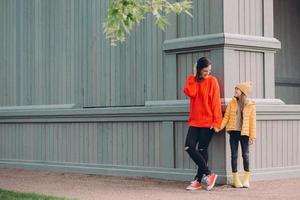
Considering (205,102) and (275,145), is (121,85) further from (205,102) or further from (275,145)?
(275,145)

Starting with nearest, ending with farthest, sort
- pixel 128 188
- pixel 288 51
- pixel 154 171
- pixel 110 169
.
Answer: pixel 128 188 → pixel 154 171 → pixel 110 169 → pixel 288 51

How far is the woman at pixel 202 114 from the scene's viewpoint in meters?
Answer: 10.8

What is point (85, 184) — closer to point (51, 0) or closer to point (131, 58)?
point (131, 58)

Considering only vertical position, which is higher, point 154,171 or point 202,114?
point 202,114

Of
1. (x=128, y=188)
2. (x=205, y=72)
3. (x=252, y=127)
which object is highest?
(x=205, y=72)

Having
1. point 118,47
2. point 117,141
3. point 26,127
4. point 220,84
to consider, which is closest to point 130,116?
point 117,141

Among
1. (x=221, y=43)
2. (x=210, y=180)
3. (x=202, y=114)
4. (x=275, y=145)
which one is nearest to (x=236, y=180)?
(x=210, y=180)

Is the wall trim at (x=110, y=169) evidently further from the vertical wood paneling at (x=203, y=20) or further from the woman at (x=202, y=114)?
the vertical wood paneling at (x=203, y=20)

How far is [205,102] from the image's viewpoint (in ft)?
35.6

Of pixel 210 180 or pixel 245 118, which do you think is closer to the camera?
pixel 210 180

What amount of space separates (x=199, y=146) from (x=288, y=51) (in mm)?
5194

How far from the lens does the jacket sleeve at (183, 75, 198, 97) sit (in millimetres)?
10953

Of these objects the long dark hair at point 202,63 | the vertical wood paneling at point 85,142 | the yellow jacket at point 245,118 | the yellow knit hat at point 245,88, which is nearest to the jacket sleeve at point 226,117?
the yellow jacket at point 245,118

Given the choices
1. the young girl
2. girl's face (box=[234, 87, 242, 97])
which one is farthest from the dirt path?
girl's face (box=[234, 87, 242, 97])
